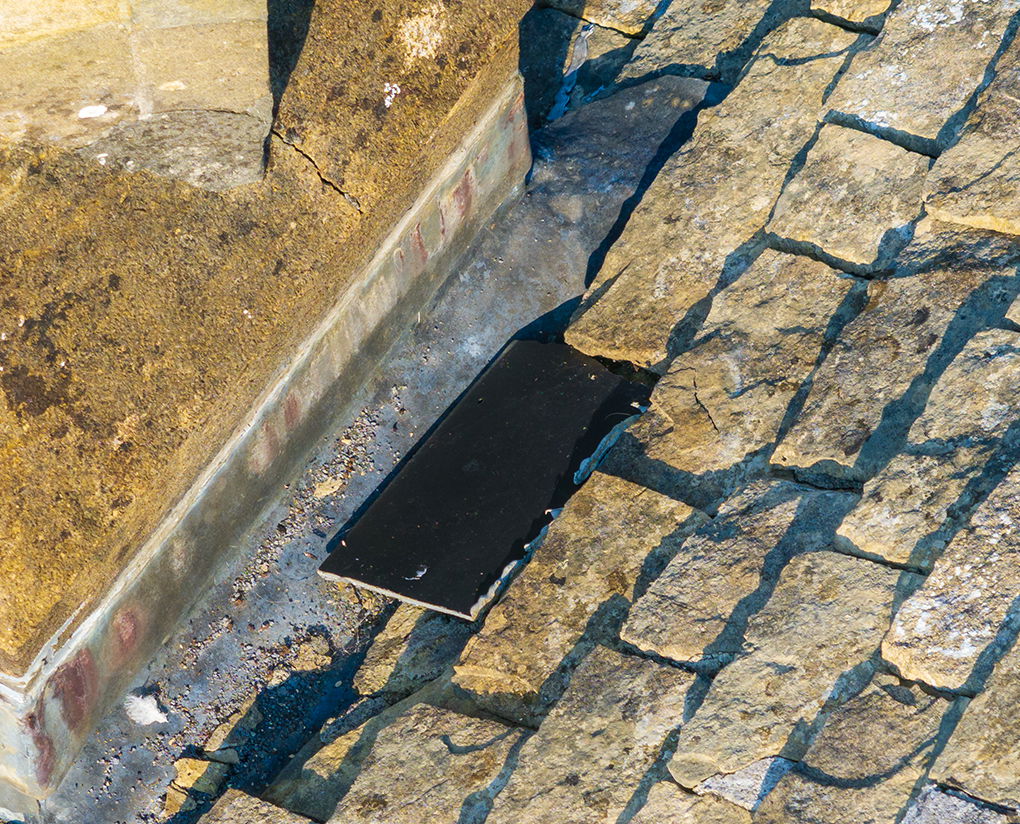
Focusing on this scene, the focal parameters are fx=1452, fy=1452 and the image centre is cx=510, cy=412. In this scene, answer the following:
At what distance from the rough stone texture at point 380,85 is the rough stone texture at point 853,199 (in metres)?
0.87

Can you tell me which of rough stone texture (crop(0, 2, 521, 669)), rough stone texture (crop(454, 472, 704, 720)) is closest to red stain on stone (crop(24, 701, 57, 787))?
rough stone texture (crop(0, 2, 521, 669))

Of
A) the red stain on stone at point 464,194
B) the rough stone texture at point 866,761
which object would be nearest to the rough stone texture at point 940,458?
the rough stone texture at point 866,761

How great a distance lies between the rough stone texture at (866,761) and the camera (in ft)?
8.43

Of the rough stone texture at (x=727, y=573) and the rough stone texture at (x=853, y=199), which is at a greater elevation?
the rough stone texture at (x=853, y=199)

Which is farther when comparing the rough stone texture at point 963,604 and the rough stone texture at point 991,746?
the rough stone texture at point 963,604

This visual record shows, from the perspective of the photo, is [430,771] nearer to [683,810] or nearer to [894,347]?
[683,810]

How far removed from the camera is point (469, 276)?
4070 mm

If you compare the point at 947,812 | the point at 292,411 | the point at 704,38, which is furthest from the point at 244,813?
the point at 704,38

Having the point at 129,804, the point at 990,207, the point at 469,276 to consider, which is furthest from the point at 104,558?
the point at 990,207

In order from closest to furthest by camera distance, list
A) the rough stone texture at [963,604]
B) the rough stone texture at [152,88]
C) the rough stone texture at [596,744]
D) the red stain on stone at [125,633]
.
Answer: the rough stone texture at [963,604] < the rough stone texture at [596,744] < the rough stone texture at [152,88] < the red stain on stone at [125,633]

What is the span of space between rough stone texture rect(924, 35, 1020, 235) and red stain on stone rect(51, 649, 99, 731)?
2.18 m

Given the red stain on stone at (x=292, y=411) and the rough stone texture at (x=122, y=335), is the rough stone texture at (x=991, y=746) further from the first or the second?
the red stain on stone at (x=292, y=411)

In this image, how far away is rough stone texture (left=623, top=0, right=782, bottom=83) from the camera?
173 inches

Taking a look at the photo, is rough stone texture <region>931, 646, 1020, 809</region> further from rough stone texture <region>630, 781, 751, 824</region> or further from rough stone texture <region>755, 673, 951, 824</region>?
rough stone texture <region>630, 781, 751, 824</region>
